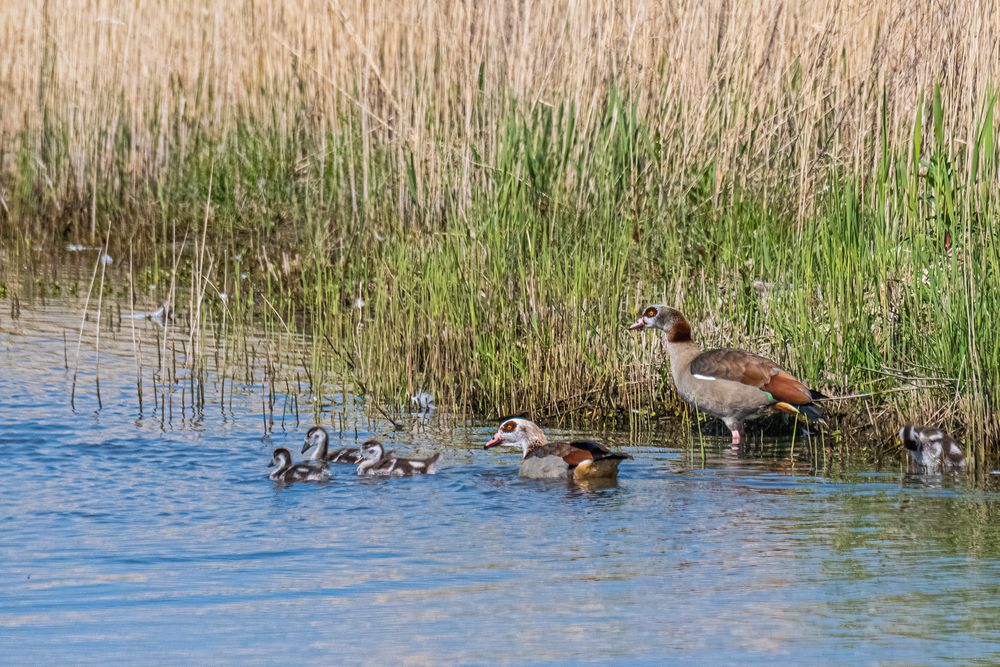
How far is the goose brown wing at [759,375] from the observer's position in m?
9.35

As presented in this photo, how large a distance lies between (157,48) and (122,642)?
12.8m

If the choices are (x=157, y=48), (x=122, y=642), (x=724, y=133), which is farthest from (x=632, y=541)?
(x=157, y=48)

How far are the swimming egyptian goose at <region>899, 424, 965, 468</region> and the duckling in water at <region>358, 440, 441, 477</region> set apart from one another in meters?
2.68

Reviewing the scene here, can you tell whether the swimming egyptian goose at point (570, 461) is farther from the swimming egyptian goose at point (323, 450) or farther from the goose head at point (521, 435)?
the swimming egyptian goose at point (323, 450)

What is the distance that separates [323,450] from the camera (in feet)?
30.6

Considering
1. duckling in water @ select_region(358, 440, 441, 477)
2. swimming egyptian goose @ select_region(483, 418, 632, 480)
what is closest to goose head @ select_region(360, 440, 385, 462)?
duckling in water @ select_region(358, 440, 441, 477)

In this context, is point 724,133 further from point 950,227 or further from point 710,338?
point 950,227

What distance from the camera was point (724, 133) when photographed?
11602mm

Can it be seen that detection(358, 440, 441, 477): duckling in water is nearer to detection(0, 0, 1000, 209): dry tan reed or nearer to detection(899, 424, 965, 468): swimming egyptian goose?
detection(899, 424, 965, 468): swimming egyptian goose

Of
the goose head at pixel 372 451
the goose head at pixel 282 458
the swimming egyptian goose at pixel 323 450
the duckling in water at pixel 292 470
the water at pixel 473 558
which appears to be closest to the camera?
the water at pixel 473 558

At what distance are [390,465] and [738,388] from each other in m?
2.21

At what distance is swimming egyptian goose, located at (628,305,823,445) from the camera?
9391 mm

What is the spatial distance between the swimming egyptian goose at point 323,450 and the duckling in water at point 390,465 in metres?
0.21

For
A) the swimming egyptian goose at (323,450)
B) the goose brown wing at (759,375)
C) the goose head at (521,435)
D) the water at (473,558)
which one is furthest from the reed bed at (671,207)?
the swimming egyptian goose at (323,450)
